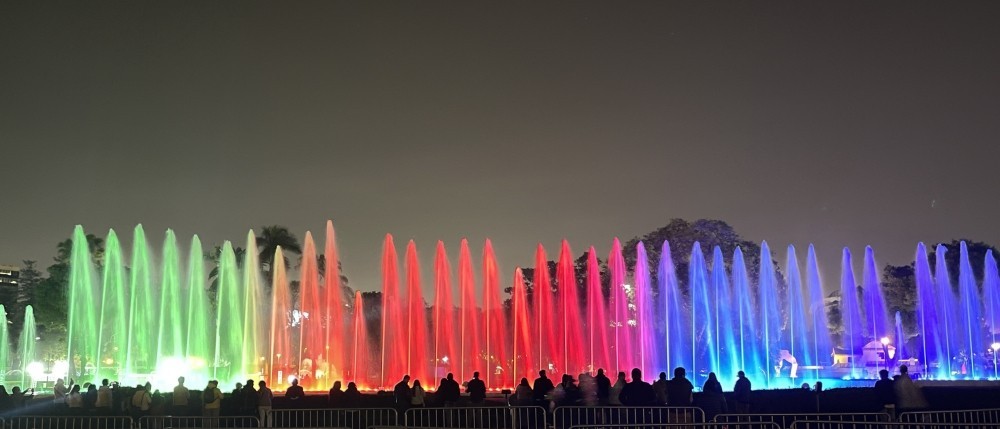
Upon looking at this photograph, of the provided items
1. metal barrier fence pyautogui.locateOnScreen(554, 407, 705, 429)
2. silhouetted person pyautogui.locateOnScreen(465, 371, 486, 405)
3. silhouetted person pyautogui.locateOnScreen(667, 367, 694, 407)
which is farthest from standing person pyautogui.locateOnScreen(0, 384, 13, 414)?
silhouetted person pyautogui.locateOnScreen(667, 367, 694, 407)

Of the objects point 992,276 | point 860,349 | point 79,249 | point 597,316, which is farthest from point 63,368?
point 992,276

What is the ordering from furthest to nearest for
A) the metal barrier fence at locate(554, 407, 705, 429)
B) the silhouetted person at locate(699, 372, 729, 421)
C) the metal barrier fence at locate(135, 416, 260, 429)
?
the metal barrier fence at locate(135, 416, 260, 429), the silhouetted person at locate(699, 372, 729, 421), the metal barrier fence at locate(554, 407, 705, 429)

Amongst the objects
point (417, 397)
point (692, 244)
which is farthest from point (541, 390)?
point (692, 244)

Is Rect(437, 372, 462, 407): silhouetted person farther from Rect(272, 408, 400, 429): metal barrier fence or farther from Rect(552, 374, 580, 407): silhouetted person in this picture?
Rect(552, 374, 580, 407): silhouetted person

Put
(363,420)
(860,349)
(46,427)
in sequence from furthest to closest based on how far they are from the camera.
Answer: (860,349)
(363,420)
(46,427)

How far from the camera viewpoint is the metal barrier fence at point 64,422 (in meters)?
19.6

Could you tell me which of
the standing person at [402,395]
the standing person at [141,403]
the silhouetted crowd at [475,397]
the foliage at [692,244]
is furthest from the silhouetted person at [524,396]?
the foliage at [692,244]

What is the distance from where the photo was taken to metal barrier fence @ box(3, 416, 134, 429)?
1964cm

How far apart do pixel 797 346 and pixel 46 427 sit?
4103 cm

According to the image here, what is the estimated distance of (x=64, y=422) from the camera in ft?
66.8

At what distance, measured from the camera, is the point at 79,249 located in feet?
147

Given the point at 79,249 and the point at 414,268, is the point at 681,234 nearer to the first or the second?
the point at 414,268

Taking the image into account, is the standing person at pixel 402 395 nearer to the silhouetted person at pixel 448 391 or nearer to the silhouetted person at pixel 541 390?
the silhouetted person at pixel 448 391

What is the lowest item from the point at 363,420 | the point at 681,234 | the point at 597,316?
the point at 363,420
